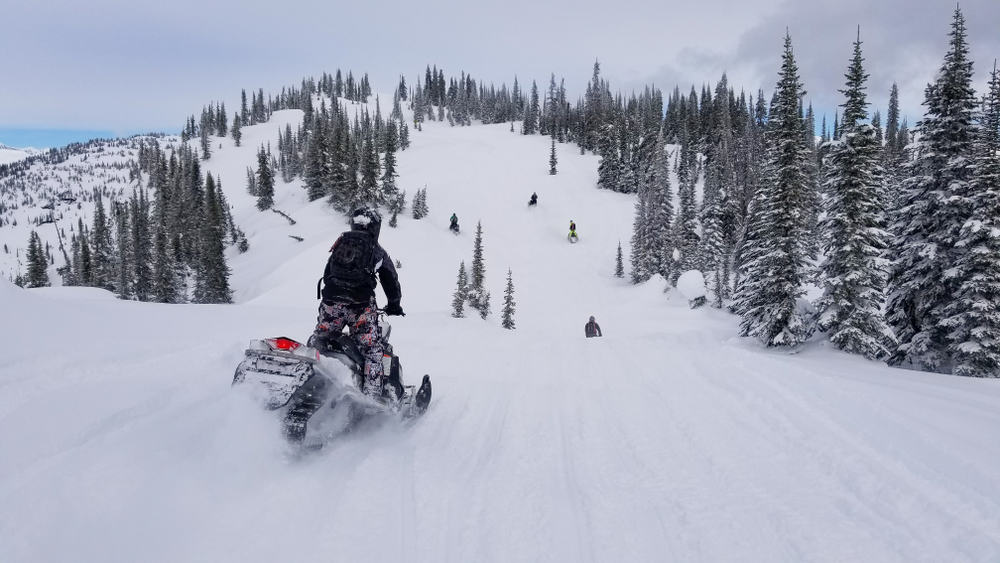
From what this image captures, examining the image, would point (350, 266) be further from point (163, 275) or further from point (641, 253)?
point (163, 275)

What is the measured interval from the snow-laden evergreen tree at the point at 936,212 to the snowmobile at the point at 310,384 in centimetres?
1775

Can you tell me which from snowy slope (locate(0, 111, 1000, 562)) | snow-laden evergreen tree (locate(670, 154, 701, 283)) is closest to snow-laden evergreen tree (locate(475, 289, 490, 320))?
snow-laden evergreen tree (locate(670, 154, 701, 283))

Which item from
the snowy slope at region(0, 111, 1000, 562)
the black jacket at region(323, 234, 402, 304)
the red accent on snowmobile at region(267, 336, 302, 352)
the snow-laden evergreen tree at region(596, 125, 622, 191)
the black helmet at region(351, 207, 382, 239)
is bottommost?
the snowy slope at region(0, 111, 1000, 562)

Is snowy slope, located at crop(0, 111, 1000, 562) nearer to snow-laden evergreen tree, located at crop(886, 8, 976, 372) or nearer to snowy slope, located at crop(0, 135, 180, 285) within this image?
snow-laden evergreen tree, located at crop(886, 8, 976, 372)

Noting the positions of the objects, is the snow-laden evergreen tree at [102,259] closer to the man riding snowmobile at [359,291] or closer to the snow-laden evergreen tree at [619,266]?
the snow-laden evergreen tree at [619,266]

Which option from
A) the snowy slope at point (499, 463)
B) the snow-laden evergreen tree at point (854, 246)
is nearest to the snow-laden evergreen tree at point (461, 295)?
the snow-laden evergreen tree at point (854, 246)

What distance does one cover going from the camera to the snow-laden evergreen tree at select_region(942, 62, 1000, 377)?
45.5 ft

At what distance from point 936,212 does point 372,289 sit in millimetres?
18725

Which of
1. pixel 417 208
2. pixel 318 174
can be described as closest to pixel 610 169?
pixel 417 208

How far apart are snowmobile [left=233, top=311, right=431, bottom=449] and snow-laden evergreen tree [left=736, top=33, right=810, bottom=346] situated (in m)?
15.6

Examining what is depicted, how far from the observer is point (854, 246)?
1464 cm

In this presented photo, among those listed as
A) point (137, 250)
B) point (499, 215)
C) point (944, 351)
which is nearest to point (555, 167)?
point (499, 215)

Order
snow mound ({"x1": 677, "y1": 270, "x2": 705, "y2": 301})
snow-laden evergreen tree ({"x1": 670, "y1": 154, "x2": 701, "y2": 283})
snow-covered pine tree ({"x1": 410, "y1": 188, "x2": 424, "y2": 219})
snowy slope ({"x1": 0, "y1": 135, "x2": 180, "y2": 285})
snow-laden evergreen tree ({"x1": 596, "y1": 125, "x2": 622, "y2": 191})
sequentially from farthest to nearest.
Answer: snowy slope ({"x1": 0, "y1": 135, "x2": 180, "y2": 285}) < snow-laden evergreen tree ({"x1": 596, "y1": 125, "x2": 622, "y2": 191}) < snow-covered pine tree ({"x1": 410, "y1": 188, "x2": 424, "y2": 219}) < snow-laden evergreen tree ({"x1": 670, "y1": 154, "x2": 701, "y2": 283}) < snow mound ({"x1": 677, "y1": 270, "x2": 705, "y2": 301})

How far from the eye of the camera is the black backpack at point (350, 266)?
16.7 ft
